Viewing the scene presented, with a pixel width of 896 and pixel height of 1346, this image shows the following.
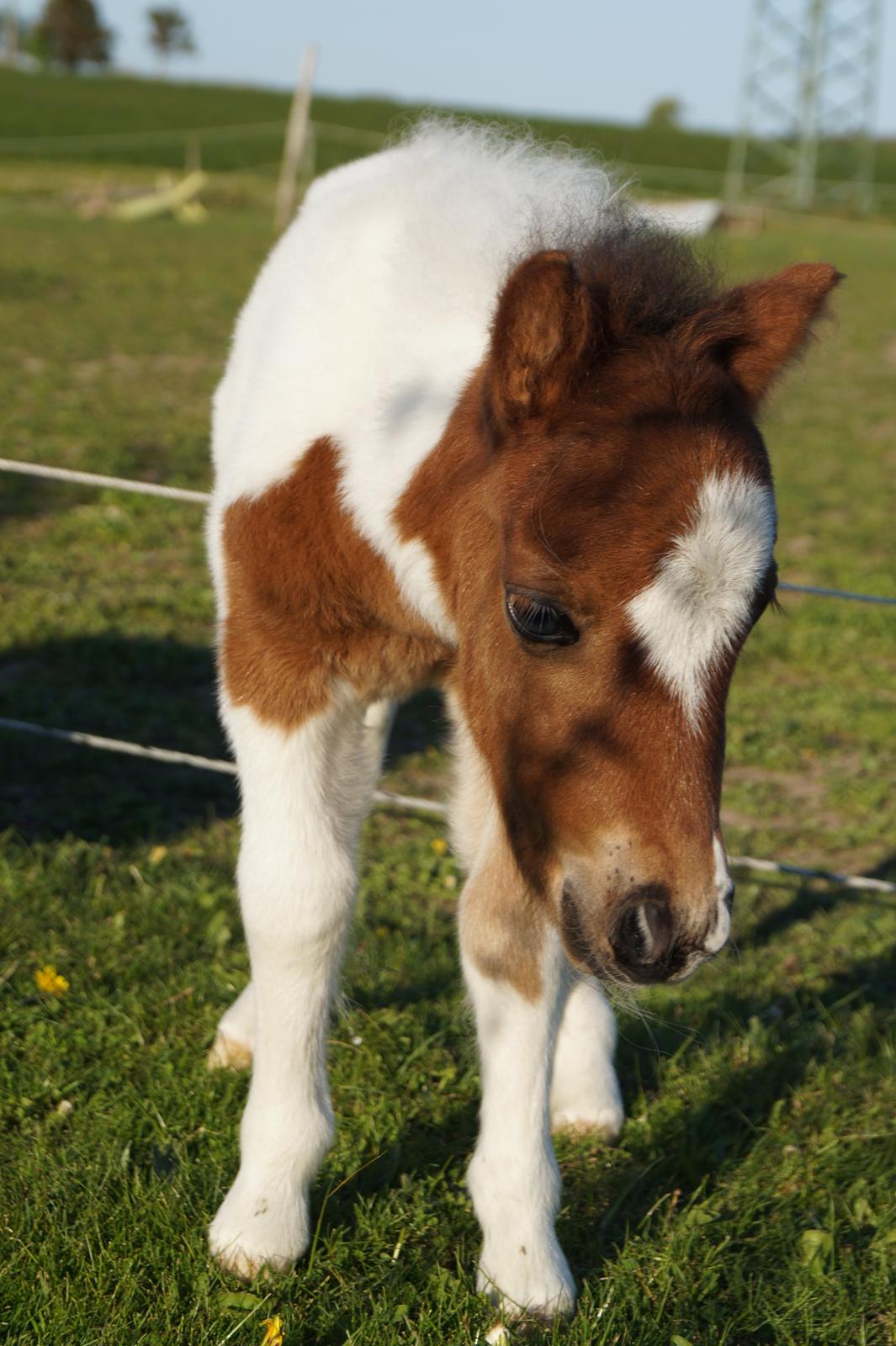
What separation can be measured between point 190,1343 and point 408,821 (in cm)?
257

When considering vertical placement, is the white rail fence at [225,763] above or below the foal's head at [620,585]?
below

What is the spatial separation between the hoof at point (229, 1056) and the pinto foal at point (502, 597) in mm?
11

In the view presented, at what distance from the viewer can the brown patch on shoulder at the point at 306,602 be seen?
2574 mm

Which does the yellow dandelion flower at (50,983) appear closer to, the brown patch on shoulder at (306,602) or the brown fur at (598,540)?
the brown patch on shoulder at (306,602)

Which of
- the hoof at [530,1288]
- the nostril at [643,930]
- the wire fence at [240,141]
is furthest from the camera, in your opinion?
the wire fence at [240,141]

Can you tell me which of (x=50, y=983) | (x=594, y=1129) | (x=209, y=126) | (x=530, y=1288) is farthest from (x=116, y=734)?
(x=209, y=126)

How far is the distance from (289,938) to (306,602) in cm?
65

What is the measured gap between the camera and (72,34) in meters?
85.1

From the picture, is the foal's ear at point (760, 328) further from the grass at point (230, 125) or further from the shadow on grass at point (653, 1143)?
the grass at point (230, 125)

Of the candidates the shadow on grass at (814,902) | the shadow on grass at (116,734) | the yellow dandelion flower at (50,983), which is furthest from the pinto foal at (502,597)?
the shadow on grass at (116,734)

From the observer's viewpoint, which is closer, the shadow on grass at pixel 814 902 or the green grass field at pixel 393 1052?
the green grass field at pixel 393 1052

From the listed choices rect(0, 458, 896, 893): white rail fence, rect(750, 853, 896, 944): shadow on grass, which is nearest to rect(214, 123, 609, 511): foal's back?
rect(0, 458, 896, 893): white rail fence

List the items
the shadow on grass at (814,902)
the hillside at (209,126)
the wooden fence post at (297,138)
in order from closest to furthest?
1. the shadow on grass at (814,902)
2. the wooden fence post at (297,138)
3. the hillside at (209,126)

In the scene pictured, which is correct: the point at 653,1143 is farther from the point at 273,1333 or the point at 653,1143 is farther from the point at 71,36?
the point at 71,36
